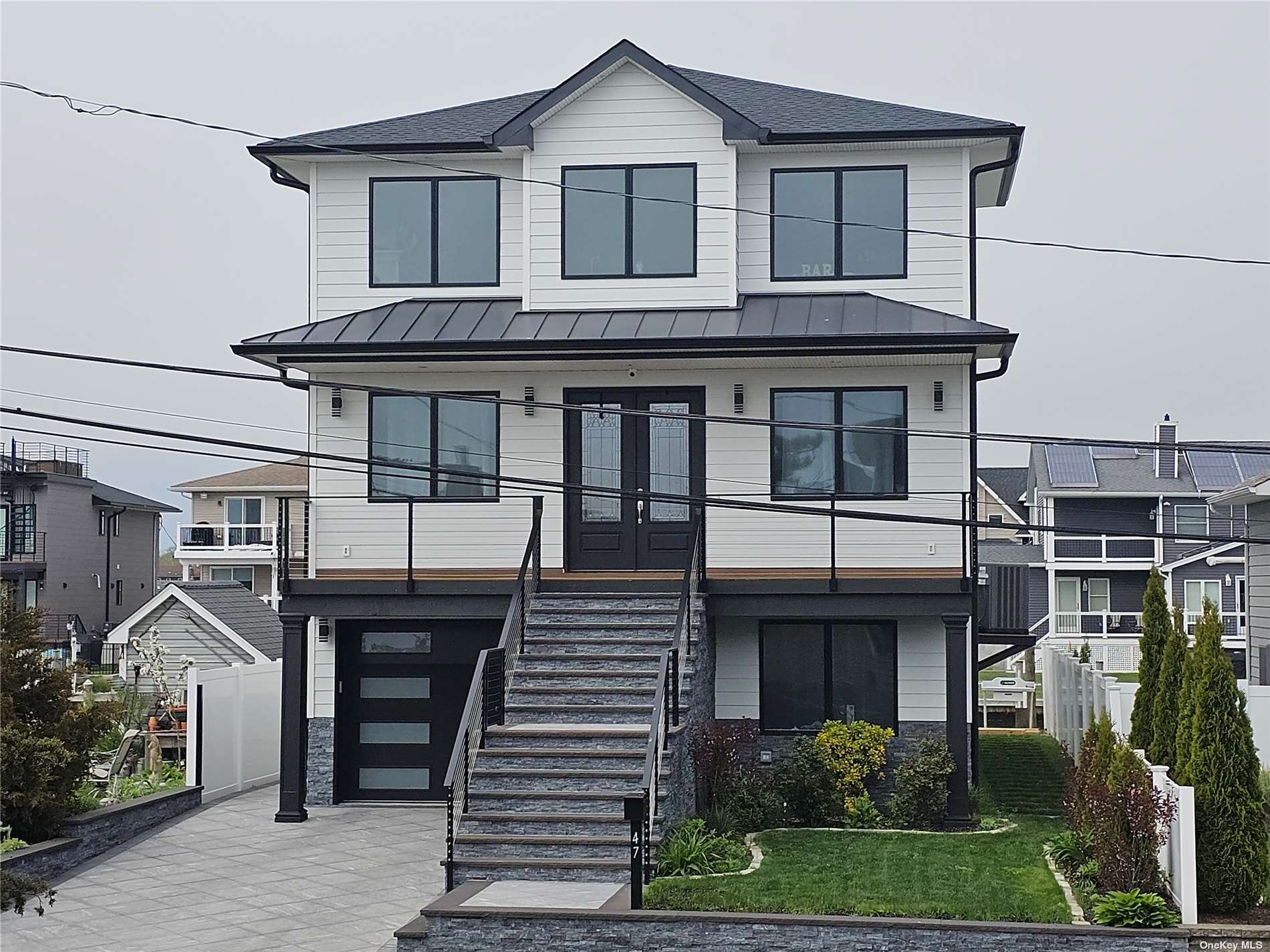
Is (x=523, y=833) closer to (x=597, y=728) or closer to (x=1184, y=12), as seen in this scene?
(x=597, y=728)

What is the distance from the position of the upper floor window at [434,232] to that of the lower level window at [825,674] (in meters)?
5.69

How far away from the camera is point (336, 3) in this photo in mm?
16312

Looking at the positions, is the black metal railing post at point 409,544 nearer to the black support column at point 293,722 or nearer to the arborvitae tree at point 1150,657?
the black support column at point 293,722

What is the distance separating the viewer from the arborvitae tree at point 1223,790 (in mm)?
10680

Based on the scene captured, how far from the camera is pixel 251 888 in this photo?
12750 mm

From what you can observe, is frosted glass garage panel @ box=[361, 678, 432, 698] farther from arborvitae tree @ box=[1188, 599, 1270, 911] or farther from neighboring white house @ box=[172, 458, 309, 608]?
neighboring white house @ box=[172, 458, 309, 608]

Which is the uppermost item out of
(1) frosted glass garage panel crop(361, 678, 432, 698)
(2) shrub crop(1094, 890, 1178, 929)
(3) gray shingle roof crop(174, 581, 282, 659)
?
(3) gray shingle roof crop(174, 581, 282, 659)

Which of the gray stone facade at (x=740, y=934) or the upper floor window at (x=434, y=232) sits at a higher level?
the upper floor window at (x=434, y=232)

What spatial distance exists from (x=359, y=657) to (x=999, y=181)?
33.4 ft

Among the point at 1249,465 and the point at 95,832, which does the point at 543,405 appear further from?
the point at 1249,465

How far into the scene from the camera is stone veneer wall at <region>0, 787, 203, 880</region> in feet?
42.9

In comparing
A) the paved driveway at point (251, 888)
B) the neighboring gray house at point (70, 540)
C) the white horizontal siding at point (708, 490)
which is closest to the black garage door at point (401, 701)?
the paved driveway at point (251, 888)

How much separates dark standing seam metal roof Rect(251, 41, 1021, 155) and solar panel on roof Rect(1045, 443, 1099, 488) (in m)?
29.7

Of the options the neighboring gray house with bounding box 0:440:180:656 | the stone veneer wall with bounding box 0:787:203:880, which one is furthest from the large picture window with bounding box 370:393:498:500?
the neighboring gray house with bounding box 0:440:180:656
